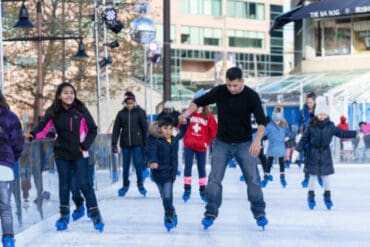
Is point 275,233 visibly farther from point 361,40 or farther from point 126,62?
point 361,40

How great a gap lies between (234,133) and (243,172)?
0.47m

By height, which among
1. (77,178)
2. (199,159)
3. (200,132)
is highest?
(200,132)

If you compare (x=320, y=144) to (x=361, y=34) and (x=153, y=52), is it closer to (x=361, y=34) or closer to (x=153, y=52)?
(x=153, y=52)

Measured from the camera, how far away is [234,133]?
9.58m

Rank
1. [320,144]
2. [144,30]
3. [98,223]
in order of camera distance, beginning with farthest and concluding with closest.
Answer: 1. [144,30]
2. [320,144]
3. [98,223]

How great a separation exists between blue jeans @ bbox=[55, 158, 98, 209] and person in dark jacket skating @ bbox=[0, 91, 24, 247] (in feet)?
6.24

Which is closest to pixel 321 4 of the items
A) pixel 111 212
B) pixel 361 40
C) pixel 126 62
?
pixel 361 40

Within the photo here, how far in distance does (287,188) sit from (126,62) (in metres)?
20.3

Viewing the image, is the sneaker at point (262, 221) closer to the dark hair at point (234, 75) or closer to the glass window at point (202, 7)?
the dark hair at point (234, 75)

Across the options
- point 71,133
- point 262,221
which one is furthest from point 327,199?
point 71,133

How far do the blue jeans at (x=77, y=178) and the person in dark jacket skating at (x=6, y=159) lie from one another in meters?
1.90

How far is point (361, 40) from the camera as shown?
4028 centimetres

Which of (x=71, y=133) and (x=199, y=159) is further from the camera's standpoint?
(x=199, y=159)

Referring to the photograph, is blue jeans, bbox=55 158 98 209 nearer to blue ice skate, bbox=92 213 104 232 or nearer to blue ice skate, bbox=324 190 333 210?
blue ice skate, bbox=92 213 104 232
